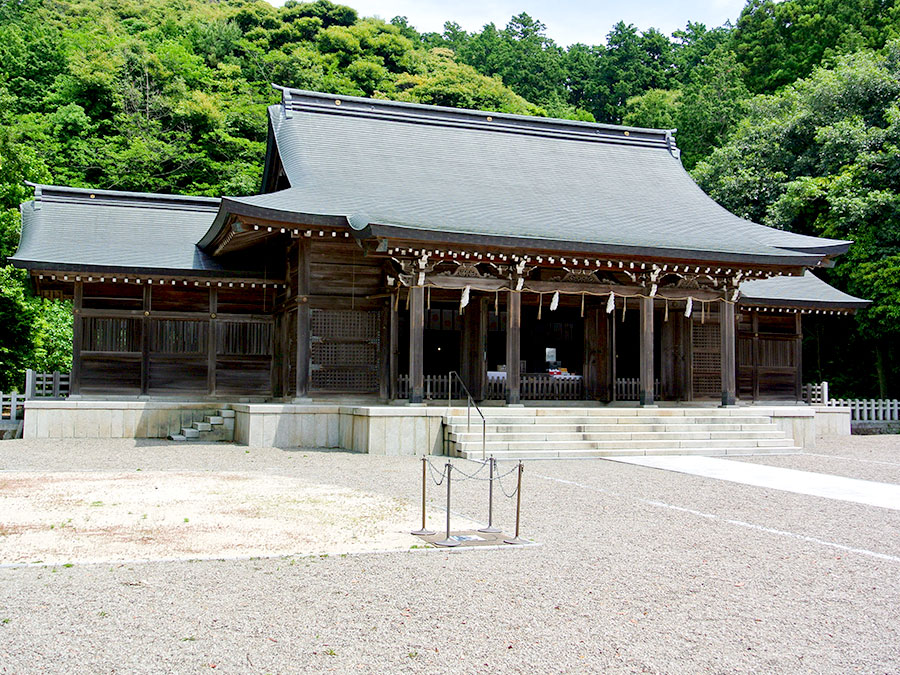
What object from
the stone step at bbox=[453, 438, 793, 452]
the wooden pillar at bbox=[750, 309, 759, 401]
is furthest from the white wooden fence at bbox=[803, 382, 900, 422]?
the stone step at bbox=[453, 438, 793, 452]

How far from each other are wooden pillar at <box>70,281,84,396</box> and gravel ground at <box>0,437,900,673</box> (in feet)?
43.0

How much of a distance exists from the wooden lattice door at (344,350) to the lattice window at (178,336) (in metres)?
3.62

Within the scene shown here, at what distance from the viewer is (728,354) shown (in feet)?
57.6

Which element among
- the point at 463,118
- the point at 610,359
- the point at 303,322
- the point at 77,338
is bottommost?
the point at 610,359

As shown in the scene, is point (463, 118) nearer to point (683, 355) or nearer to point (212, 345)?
point (683, 355)

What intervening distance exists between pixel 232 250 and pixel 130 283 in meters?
2.35

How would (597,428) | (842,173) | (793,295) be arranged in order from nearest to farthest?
(597,428), (793,295), (842,173)

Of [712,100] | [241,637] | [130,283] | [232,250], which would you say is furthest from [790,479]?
[712,100]

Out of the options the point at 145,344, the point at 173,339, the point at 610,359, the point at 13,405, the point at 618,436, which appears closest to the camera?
the point at 618,436

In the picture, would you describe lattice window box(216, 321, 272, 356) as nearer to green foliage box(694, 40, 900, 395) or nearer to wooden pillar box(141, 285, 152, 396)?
wooden pillar box(141, 285, 152, 396)

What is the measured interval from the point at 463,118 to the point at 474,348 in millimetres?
7364

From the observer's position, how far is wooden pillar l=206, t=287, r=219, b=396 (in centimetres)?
1869

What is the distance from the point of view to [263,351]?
1911 cm

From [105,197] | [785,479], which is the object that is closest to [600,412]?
[785,479]
